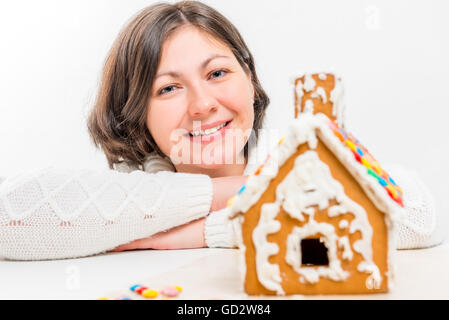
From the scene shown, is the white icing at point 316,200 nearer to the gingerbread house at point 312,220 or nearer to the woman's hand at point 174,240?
the gingerbread house at point 312,220

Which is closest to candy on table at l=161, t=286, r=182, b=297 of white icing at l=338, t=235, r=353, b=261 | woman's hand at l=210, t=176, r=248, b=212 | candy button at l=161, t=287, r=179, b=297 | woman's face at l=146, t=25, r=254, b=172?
candy button at l=161, t=287, r=179, b=297

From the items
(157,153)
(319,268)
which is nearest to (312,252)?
(319,268)

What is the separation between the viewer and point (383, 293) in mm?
705

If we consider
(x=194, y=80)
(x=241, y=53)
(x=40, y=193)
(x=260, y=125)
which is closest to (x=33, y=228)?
(x=40, y=193)

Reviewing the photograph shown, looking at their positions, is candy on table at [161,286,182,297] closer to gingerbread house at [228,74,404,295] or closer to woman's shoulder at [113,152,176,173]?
gingerbread house at [228,74,404,295]

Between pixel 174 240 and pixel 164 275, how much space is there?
0.31 m

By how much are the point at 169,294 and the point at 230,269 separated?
0.20 meters

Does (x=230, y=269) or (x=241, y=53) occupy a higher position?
(x=241, y=53)

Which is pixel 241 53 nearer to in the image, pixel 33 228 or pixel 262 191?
pixel 33 228

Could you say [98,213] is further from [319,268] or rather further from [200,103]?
Answer: [319,268]

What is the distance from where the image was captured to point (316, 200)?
2.30ft

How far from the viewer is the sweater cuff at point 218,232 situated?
1.14 m

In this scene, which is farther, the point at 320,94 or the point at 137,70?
the point at 137,70

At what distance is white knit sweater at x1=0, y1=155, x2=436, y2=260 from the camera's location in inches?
42.5
